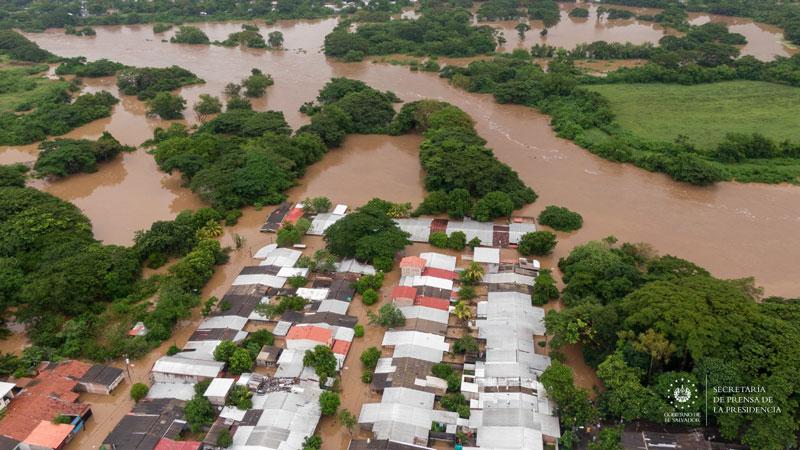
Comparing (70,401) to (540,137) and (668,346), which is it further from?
(540,137)

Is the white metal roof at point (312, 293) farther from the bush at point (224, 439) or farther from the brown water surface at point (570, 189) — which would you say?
the brown water surface at point (570, 189)

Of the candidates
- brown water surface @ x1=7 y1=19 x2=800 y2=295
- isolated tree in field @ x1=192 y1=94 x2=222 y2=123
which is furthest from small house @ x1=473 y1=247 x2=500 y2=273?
isolated tree in field @ x1=192 y1=94 x2=222 y2=123

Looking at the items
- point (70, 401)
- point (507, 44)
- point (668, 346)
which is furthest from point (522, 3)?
point (70, 401)

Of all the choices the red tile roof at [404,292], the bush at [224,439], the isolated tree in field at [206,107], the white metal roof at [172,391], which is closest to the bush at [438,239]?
the red tile roof at [404,292]

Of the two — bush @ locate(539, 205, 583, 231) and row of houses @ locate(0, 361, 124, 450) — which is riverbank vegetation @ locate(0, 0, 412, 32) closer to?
bush @ locate(539, 205, 583, 231)

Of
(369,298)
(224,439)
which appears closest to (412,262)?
(369,298)
